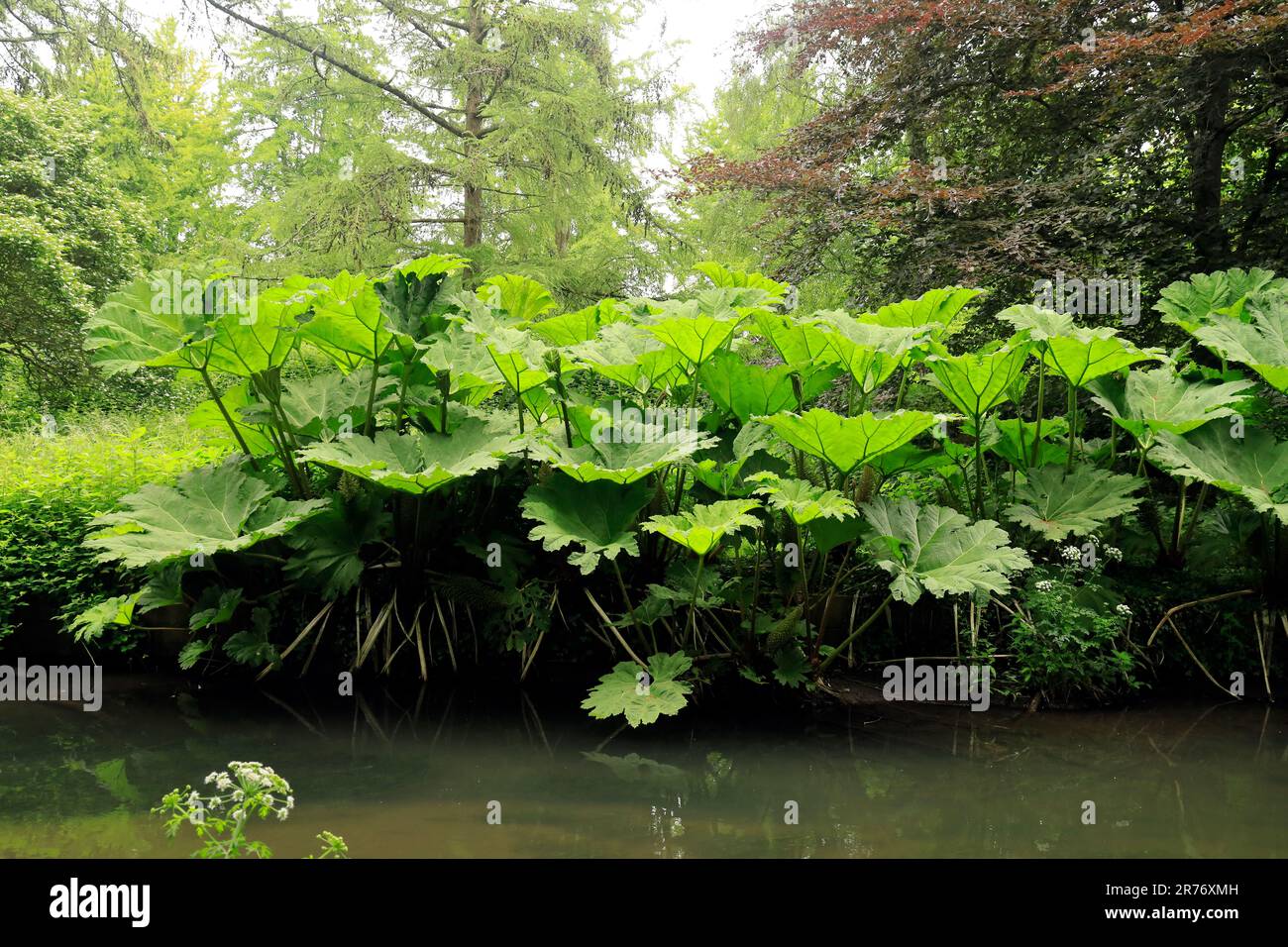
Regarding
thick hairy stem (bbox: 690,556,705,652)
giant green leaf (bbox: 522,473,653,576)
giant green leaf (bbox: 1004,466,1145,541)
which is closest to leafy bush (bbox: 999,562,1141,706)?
giant green leaf (bbox: 1004,466,1145,541)

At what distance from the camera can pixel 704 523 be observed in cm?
276

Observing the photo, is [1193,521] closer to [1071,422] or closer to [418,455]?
[1071,422]

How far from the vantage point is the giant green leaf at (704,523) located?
8.95ft

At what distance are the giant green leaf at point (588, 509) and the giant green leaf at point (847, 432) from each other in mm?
539

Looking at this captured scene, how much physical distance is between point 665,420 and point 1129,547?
2.17 m

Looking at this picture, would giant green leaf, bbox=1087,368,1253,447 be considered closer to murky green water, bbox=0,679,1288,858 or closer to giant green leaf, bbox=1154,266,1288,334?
giant green leaf, bbox=1154,266,1288,334

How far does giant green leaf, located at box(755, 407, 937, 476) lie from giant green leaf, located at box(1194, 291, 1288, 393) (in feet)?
4.88

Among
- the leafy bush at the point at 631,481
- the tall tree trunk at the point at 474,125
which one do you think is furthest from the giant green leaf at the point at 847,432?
the tall tree trunk at the point at 474,125

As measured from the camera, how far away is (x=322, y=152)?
1380cm

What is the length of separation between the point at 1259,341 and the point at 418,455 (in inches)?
133

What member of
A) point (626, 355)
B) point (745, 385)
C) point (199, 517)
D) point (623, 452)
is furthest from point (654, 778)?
point (199, 517)

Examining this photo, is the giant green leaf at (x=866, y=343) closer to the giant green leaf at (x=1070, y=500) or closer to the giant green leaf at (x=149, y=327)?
the giant green leaf at (x=1070, y=500)

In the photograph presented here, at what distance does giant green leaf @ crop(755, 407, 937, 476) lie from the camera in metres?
2.87

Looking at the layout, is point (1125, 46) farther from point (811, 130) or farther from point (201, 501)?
point (201, 501)
